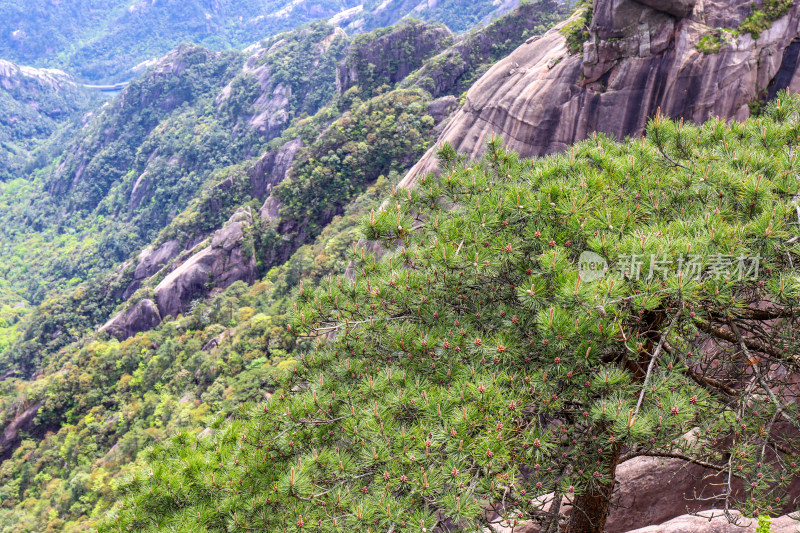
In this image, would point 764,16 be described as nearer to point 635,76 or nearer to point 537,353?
point 635,76

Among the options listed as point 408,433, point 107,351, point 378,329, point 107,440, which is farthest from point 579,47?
point 107,351

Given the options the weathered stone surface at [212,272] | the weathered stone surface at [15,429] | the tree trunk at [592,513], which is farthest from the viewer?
the weathered stone surface at [212,272]

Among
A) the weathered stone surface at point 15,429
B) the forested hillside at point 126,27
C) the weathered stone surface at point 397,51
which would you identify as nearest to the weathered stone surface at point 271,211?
the weathered stone surface at point 397,51

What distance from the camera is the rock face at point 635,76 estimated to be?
40.6ft

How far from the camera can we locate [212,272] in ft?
115

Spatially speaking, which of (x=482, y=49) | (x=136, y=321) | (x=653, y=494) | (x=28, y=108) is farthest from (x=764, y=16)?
(x=28, y=108)

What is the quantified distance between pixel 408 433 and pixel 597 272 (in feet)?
5.37

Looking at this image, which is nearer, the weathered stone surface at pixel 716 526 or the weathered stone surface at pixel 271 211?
the weathered stone surface at pixel 716 526

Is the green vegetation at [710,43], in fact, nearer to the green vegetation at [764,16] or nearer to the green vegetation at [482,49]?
the green vegetation at [764,16]

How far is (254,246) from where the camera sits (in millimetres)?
35719

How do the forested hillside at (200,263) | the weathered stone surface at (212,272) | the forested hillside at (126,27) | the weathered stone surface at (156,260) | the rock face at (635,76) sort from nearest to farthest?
the rock face at (635,76)
the forested hillside at (200,263)
the weathered stone surface at (212,272)
the weathered stone surface at (156,260)
the forested hillside at (126,27)

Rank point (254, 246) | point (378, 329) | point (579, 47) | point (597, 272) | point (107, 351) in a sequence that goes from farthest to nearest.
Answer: point (254, 246), point (107, 351), point (579, 47), point (378, 329), point (597, 272)

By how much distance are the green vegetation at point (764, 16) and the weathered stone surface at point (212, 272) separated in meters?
32.4

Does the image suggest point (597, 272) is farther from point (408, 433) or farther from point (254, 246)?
point (254, 246)
